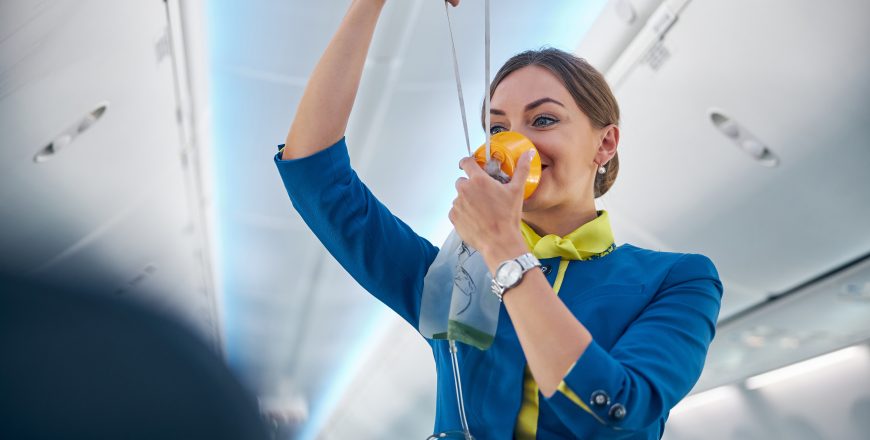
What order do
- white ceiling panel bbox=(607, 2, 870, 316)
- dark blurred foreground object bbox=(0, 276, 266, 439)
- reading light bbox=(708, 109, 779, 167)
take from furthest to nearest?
reading light bbox=(708, 109, 779, 167), white ceiling panel bbox=(607, 2, 870, 316), dark blurred foreground object bbox=(0, 276, 266, 439)

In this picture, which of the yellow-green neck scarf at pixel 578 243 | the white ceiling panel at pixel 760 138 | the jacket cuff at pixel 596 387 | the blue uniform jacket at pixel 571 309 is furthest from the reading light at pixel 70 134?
the jacket cuff at pixel 596 387

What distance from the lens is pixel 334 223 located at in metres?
1.64

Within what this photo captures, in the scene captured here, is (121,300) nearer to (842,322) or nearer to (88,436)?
(88,436)

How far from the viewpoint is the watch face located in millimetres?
1385

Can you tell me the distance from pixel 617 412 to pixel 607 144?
84 cm

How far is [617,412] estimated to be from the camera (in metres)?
1.30

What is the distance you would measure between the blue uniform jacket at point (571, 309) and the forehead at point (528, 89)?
36 cm

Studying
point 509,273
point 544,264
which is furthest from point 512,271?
point 544,264

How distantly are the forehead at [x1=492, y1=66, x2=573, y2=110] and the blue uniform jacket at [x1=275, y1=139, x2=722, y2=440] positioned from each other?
36 centimetres

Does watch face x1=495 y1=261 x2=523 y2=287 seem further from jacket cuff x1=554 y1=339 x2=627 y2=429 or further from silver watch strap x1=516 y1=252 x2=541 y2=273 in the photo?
jacket cuff x1=554 y1=339 x2=627 y2=429

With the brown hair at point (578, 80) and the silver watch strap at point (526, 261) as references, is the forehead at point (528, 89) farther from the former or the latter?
the silver watch strap at point (526, 261)

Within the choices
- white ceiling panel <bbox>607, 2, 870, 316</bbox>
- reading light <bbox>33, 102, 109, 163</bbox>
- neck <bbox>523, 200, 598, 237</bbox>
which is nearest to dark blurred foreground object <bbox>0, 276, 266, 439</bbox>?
neck <bbox>523, 200, 598, 237</bbox>

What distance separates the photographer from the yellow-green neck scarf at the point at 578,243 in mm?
1742

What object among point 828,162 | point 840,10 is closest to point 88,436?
point 840,10
